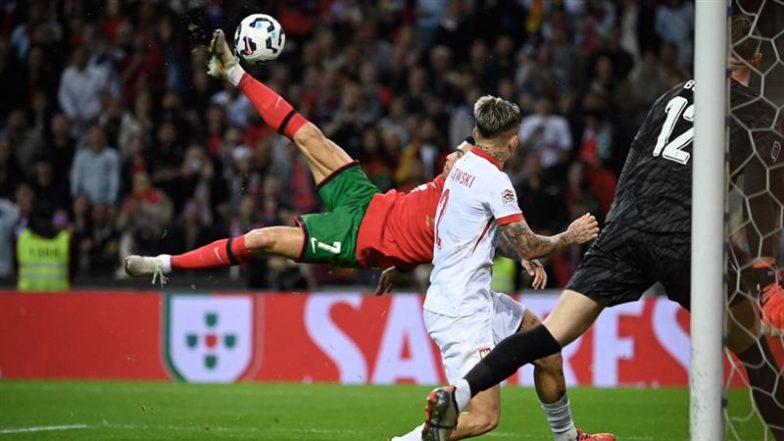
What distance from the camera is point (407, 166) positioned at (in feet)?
54.0

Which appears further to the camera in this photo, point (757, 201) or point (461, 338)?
point (461, 338)

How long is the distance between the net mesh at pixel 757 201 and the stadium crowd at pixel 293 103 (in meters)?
8.28

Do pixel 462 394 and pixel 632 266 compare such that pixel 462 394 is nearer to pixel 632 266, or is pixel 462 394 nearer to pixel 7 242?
pixel 632 266

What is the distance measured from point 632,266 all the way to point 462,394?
1092 millimetres

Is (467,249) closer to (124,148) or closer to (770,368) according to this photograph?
(770,368)

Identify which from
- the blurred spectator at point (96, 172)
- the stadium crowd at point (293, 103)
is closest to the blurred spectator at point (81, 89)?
the stadium crowd at point (293, 103)

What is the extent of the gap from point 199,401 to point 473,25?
811 centimetres

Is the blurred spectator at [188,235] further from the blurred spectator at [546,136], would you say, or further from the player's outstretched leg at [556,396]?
the player's outstretched leg at [556,396]

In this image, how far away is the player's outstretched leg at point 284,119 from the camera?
25.8 ft

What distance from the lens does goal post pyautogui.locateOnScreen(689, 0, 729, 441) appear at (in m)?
6.02

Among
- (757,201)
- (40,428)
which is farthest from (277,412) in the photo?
(757,201)

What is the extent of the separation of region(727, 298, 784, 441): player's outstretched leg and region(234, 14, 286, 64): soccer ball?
11.2 feet

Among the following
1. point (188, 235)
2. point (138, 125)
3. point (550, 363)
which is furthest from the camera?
point (138, 125)

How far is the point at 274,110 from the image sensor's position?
314 inches
